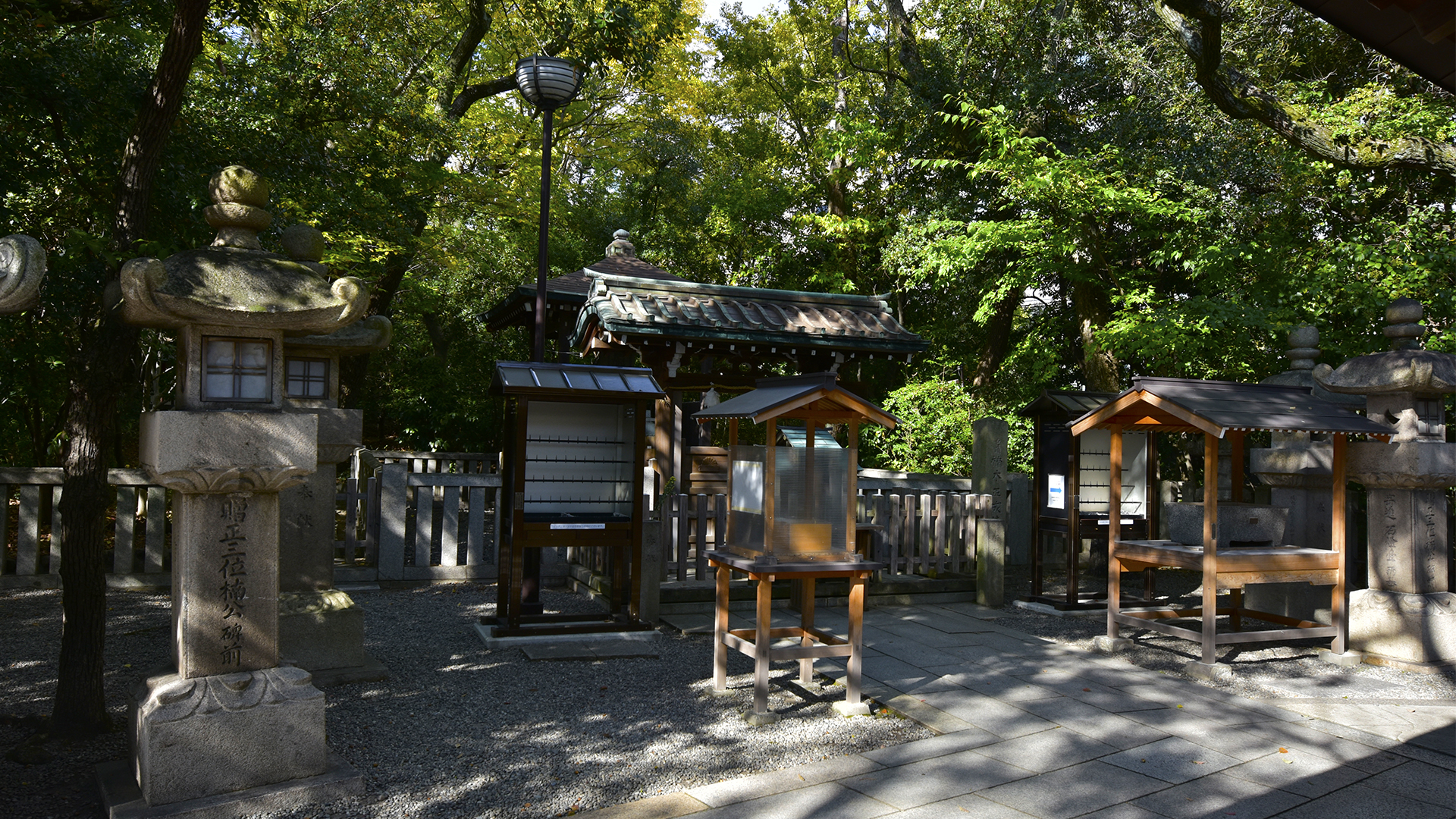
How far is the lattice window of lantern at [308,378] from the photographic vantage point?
6020 millimetres

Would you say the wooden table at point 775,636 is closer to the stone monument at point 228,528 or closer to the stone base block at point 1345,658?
the stone monument at point 228,528

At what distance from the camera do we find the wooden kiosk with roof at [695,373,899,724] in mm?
5328

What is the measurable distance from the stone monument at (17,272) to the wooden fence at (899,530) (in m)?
5.72

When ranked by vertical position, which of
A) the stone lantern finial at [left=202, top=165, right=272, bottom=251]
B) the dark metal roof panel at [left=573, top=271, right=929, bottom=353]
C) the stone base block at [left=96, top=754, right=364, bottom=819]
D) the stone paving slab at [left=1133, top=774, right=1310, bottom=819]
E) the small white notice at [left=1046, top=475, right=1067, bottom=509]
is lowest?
the stone paving slab at [left=1133, top=774, right=1310, bottom=819]

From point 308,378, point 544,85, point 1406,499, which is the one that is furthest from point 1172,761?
point 544,85

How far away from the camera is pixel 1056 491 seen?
9.24m

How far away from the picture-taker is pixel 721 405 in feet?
19.4

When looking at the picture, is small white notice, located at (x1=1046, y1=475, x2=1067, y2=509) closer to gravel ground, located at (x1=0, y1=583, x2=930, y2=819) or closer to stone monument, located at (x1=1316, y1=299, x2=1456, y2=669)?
stone monument, located at (x1=1316, y1=299, x2=1456, y2=669)

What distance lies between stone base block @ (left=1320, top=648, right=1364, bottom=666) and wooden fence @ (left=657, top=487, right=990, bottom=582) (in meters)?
3.43

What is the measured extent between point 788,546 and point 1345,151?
887 cm

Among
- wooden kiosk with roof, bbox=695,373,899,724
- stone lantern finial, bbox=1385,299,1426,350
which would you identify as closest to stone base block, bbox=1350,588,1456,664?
stone lantern finial, bbox=1385,299,1426,350

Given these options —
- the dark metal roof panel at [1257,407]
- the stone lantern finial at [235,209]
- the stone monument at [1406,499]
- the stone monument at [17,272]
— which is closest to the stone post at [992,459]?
the dark metal roof panel at [1257,407]

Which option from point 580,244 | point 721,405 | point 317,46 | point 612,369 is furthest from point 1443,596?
point 580,244

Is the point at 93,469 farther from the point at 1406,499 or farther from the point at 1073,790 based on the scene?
the point at 1406,499
